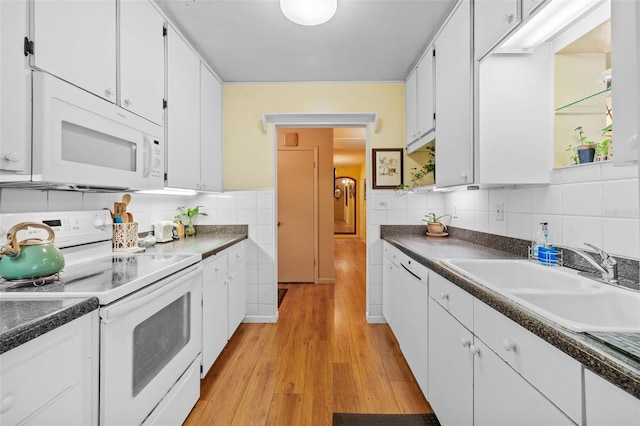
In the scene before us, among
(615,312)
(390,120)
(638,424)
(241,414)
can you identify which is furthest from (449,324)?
(390,120)

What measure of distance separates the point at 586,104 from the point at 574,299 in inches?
36.5

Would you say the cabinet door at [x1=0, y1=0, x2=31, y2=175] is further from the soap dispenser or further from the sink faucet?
the soap dispenser

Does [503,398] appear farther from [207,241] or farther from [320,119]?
[320,119]

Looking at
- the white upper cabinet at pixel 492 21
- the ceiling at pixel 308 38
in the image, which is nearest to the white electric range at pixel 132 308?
the ceiling at pixel 308 38

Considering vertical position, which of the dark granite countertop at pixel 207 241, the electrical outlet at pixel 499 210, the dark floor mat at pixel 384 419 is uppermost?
the electrical outlet at pixel 499 210

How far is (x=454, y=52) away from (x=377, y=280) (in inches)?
80.8

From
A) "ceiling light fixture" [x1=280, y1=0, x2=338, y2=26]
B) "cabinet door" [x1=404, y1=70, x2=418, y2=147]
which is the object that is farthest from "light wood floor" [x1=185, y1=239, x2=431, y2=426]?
"ceiling light fixture" [x1=280, y1=0, x2=338, y2=26]

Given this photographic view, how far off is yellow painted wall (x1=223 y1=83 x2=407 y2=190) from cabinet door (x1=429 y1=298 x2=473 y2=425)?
77.8 inches

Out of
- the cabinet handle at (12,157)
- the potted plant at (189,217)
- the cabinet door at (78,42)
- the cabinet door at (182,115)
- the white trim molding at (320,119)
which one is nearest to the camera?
the cabinet handle at (12,157)

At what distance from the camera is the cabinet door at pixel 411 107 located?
2.65m

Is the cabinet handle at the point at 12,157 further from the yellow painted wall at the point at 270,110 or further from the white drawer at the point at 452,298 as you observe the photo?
the yellow painted wall at the point at 270,110

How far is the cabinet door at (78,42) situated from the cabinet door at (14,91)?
0.04m

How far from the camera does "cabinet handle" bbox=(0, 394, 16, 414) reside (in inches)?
26.6

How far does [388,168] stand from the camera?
3.01 meters
